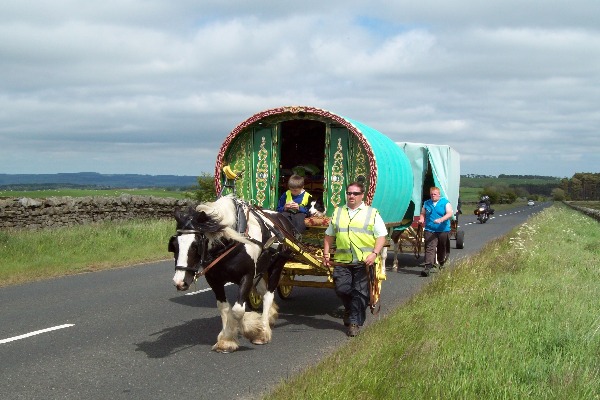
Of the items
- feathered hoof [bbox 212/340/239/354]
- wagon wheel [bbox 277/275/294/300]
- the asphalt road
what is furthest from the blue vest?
feathered hoof [bbox 212/340/239/354]

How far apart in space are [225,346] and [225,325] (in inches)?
9.2

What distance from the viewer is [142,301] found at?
1085cm

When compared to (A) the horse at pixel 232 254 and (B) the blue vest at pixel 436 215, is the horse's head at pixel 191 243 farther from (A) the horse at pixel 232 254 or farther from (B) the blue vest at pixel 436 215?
(B) the blue vest at pixel 436 215

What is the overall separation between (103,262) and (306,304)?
22.8 ft

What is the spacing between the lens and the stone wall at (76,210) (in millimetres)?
19297

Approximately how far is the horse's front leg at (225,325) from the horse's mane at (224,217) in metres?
0.61

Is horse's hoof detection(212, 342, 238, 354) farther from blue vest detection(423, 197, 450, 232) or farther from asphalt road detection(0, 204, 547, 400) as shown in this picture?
blue vest detection(423, 197, 450, 232)

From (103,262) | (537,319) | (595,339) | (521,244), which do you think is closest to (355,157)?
(537,319)

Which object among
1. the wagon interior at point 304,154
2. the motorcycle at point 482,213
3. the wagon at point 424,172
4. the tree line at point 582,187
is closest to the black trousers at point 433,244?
the wagon at point 424,172

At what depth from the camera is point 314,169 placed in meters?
11.8

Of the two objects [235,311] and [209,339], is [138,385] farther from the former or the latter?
[209,339]

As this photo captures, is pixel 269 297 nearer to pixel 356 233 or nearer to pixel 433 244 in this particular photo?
pixel 356 233

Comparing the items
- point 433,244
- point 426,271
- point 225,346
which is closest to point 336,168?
point 225,346

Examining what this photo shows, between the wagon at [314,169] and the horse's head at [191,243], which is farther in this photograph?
the wagon at [314,169]
